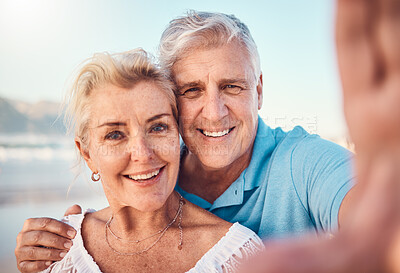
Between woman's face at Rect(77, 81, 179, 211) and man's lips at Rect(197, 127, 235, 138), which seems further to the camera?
man's lips at Rect(197, 127, 235, 138)

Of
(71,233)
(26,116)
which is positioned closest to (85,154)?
(71,233)

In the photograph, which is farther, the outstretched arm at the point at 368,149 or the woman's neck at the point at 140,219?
the woman's neck at the point at 140,219

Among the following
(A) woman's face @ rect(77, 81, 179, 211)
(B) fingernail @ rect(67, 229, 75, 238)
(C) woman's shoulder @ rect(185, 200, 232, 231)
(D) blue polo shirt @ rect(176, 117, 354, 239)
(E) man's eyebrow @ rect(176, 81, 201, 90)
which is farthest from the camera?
(E) man's eyebrow @ rect(176, 81, 201, 90)

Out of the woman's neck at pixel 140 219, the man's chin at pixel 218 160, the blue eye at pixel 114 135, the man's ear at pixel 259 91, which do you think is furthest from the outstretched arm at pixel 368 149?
the man's ear at pixel 259 91

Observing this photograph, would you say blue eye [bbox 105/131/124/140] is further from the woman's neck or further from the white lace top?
the white lace top

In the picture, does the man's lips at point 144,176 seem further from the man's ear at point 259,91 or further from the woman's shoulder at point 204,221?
the man's ear at point 259,91

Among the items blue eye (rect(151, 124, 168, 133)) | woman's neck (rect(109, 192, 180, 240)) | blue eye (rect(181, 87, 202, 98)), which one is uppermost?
blue eye (rect(181, 87, 202, 98))

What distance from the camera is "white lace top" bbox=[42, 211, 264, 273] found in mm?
2008

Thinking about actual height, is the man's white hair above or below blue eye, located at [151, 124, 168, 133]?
above

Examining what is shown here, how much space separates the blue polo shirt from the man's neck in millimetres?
94

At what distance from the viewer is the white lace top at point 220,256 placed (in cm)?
201

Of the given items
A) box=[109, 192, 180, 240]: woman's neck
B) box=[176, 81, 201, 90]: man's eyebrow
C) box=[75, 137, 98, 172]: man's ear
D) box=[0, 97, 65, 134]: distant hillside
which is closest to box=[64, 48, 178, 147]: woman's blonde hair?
box=[75, 137, 98, 172]: man's ear

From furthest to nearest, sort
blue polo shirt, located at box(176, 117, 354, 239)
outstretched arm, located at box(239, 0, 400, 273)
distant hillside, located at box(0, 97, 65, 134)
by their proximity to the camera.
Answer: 1. distant hillside, located at box(0, 97, 65, 134)
2. blue polo shirt, located at box(176, 117, 354, 239)
3. outstretched arm, located at box(239, 0, 400, 273)

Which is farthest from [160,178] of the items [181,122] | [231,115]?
[231,115]
